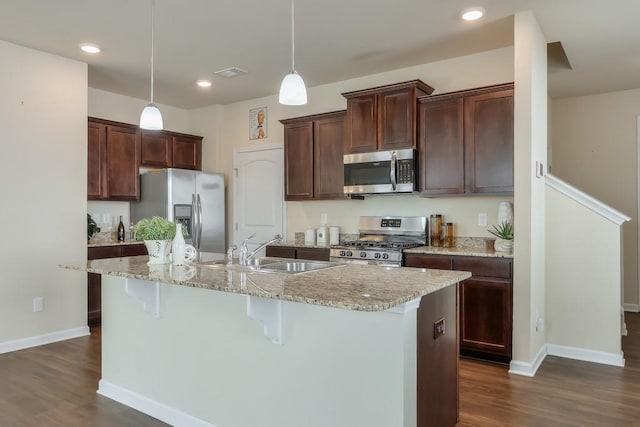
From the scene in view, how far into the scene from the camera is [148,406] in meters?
2.75

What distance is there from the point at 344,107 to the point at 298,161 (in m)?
0.80

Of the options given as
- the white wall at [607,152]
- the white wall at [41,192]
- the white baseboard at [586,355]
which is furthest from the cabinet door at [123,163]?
the white wall at [607,152]

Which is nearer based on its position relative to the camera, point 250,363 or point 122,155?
point 250,363

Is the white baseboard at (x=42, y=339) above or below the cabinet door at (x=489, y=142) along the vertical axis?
below

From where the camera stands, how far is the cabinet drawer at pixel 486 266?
11.5 feet

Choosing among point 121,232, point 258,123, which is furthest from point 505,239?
point 121,232

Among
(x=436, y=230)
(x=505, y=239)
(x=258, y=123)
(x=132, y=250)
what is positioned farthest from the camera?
(x=258, y=123)

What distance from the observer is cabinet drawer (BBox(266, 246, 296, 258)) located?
4.81m

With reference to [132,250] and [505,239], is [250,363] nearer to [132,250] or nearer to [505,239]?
[505,239]

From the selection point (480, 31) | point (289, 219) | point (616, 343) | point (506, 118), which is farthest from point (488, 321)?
point (289, 219)

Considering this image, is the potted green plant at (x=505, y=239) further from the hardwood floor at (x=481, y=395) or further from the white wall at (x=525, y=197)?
the hardwood floor at (x=481, y=395)

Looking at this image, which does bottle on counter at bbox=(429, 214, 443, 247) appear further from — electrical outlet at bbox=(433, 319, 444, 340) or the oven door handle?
electrical outlet at bbox=(433, 319, 444, 340)

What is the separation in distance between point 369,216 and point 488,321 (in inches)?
68.3

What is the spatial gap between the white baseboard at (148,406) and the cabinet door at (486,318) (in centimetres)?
215
